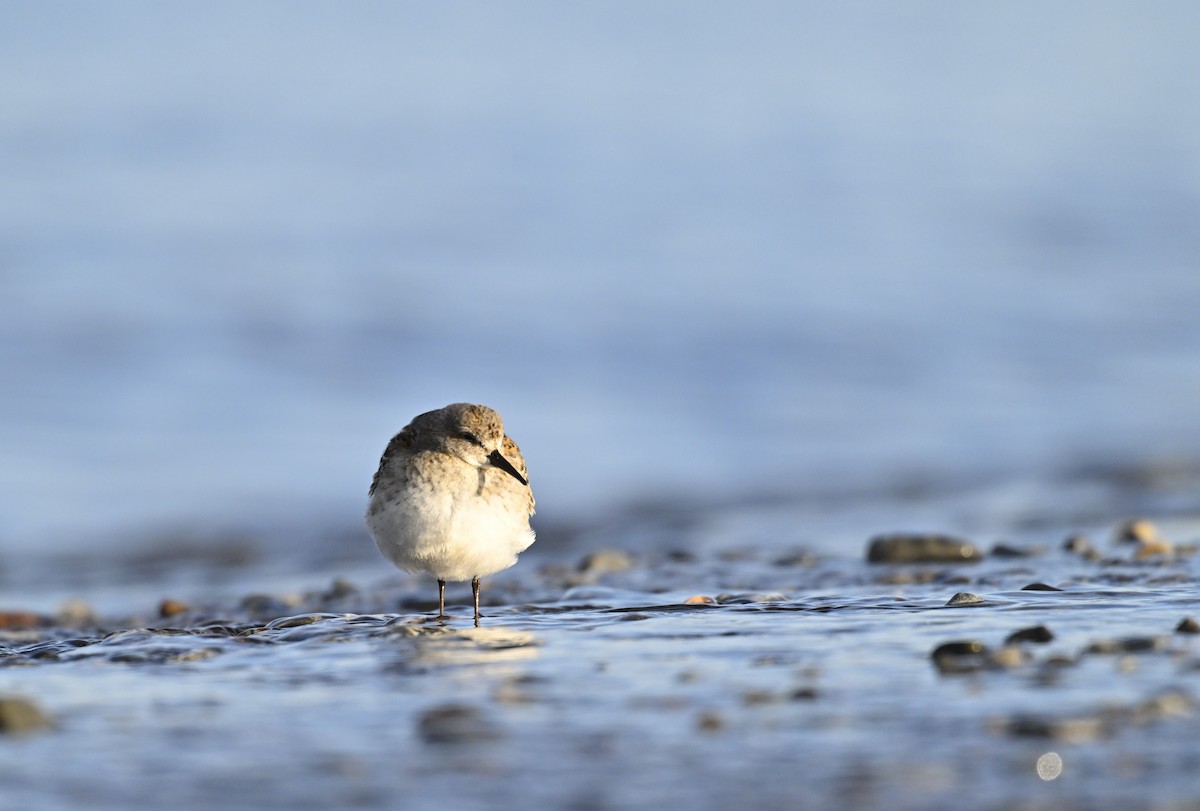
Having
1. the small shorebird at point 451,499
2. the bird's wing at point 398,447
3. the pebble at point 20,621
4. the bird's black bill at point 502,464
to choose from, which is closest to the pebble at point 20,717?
the small shorebird at point 451,499

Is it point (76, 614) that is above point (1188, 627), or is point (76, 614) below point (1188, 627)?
above

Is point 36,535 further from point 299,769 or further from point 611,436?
point 299,769

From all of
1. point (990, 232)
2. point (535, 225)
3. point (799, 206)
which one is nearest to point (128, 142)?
point (535, 225)

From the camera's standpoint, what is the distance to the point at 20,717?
13.2 feet

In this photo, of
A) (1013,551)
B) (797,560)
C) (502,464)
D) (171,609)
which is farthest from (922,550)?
(171,609)

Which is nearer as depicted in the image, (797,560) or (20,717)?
(20,717)

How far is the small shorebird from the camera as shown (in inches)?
230

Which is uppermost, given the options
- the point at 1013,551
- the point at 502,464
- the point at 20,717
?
the point at 502,464

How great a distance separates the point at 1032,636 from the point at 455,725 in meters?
1.88

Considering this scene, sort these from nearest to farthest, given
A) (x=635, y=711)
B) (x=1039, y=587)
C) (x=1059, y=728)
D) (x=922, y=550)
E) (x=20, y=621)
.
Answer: (x=1059, y=728), (x=635, y=711), (x=1039, y=587), (x=20, y=621), (x=922, y=550)

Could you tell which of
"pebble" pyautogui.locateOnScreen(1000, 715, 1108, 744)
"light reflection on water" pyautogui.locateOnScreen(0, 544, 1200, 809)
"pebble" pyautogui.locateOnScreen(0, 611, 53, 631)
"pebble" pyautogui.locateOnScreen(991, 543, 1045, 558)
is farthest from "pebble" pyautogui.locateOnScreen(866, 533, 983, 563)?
"pebble" pyautogui.locateOnScreen(0, 611, 53, 631)

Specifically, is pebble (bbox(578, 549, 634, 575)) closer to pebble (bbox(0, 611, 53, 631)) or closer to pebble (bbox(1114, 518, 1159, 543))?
pebble (bbox(1114, 518, 1159, 543))

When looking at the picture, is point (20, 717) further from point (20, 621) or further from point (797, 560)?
point (797, 560)

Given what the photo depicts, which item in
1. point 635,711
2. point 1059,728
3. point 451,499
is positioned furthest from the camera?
point 451,499
